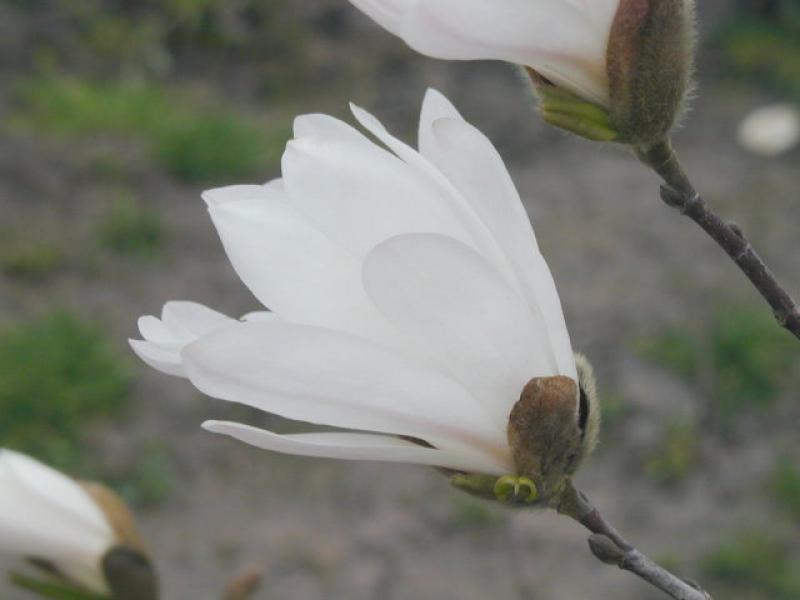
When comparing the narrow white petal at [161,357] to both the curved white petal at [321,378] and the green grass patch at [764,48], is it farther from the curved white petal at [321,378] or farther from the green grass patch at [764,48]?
the green grass patch at [764,48]

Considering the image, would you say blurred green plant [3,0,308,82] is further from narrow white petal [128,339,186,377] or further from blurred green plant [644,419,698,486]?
narrow white petal [128,339,186,377]

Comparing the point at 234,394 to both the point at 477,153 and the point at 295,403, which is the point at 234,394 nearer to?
the point at 295,403

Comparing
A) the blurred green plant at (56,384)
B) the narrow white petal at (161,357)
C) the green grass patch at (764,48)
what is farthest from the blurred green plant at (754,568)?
the green grass patch at (764,48)

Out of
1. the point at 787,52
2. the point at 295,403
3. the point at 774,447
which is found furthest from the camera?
the point at 787,52

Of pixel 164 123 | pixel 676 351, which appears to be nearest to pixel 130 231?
pixel 164 123

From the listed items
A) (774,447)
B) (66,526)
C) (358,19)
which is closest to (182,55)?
(358,19)

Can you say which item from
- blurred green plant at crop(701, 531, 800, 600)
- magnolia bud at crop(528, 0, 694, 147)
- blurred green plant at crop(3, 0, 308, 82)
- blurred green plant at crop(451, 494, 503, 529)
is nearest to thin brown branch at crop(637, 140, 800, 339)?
magnolia bud at crop(528, 0, 694, 147)
